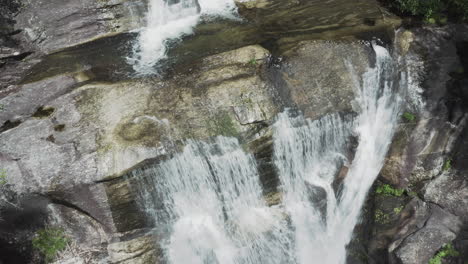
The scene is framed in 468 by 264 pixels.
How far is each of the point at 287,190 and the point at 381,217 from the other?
2066 mm

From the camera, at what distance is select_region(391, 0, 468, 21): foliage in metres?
8.98

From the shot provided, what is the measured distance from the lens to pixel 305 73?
7.96 m

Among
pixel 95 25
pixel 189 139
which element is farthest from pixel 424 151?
pixel 95 25

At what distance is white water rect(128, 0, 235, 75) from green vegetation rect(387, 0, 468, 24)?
14.2 ft

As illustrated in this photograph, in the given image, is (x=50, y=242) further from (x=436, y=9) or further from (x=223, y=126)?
(x=436, y=9)

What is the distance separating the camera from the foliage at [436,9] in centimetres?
898

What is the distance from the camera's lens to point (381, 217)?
8281mm

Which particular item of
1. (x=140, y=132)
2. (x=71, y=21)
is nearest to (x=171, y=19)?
(x=71, y=21)

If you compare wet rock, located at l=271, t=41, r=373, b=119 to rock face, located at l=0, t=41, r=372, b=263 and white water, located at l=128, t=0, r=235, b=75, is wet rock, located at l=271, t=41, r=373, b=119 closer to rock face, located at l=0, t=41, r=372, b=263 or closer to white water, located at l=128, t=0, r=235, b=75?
rock face, located at l=0, t=41, r=372, b=263

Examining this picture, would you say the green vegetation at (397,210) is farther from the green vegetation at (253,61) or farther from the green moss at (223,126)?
the green vegetation at (253,61)

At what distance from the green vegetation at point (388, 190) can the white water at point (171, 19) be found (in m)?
5.64

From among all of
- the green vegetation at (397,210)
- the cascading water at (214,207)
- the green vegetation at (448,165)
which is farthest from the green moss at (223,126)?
the green vegetation at (448,165)

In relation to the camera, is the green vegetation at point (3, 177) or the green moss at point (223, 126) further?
the green moss at point (223, 126)

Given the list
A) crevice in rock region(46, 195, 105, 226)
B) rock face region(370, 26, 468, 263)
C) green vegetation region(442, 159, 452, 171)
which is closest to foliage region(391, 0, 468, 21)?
rock face region(370, 26, 468, 263)
